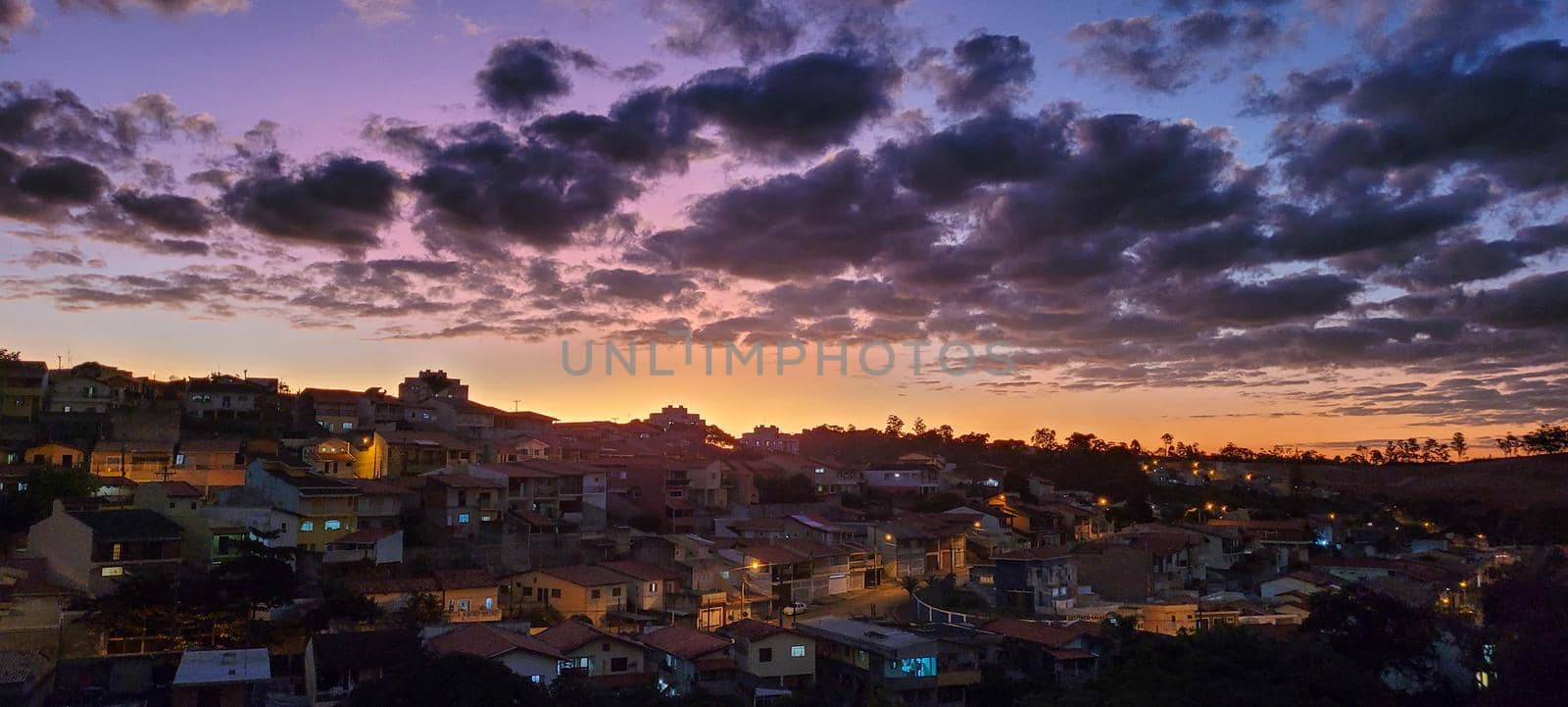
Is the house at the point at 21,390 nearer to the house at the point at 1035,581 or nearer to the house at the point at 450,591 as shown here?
the house at the point at 450,591

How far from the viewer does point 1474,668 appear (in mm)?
21922

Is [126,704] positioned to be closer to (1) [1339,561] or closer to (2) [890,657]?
(2) [890,657]

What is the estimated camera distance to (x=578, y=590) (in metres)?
29.7

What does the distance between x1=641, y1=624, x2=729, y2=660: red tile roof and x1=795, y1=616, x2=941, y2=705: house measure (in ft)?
10.4

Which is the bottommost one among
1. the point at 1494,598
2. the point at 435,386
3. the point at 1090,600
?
the point at 1090,600

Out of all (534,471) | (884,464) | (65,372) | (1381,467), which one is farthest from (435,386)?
(1381,467)

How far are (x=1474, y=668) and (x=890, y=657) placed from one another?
1333 centimetres

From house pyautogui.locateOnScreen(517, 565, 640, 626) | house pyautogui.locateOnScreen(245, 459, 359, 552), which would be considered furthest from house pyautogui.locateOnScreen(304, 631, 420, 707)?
house pyautogui.locateOnScreen(245, 459, 359, 552)

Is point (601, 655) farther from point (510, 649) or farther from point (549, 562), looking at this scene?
point (549, 562)

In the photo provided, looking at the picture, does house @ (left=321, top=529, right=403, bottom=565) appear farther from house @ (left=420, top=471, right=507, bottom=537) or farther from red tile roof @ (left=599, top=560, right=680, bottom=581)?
red tile roof @ (left=599, top=560, right=680, bottom=581)

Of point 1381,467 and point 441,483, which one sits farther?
point 1381,467

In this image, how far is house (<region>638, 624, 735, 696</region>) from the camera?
2483 cm

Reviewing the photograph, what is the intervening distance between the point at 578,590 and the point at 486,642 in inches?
280

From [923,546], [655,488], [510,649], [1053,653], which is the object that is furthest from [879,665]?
[655,488]
